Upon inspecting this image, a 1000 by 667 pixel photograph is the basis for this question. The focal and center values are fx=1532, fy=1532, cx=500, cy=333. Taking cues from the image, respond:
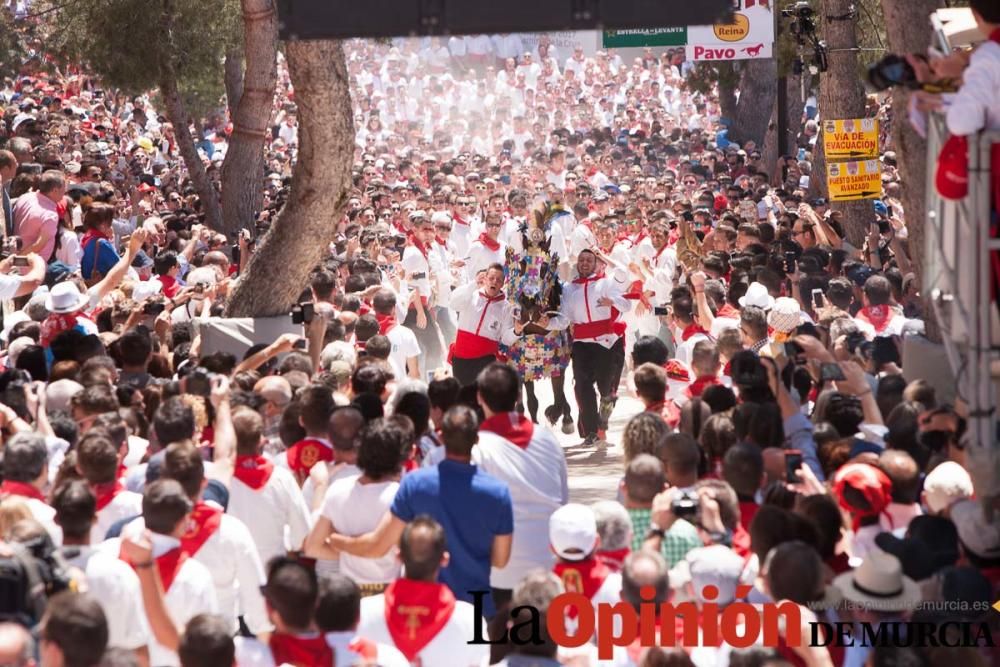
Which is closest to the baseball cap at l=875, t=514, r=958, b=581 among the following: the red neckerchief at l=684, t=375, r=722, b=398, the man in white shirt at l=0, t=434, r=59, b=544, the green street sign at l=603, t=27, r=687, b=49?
the red neckerchief at l=684, t=375, r=722, b=398

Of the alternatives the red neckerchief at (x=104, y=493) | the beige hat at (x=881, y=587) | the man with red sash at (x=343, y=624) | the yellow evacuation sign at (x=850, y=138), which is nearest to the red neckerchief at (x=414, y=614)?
the man with red sash at (x=343, y=624)

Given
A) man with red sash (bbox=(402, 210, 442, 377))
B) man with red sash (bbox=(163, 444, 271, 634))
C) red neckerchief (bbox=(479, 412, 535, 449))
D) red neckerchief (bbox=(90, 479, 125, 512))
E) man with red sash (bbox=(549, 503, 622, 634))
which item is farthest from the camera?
man with red sash (bbox=(402, 210, 442, 377))

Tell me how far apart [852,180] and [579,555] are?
823 centimetres

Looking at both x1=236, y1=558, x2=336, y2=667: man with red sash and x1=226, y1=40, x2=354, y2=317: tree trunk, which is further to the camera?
x1=226, y1=40, x2=354, y2=317: tree trunk

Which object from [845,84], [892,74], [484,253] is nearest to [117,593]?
[892,74]

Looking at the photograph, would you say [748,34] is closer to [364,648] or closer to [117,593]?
[117,593]

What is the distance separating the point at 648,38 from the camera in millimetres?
24516

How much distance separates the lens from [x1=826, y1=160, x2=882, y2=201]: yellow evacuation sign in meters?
13.5

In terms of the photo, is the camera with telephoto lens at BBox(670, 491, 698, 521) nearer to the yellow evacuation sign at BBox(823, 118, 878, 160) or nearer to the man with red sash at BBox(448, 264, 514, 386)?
the man with red sash at BBox(448, 264, 514, 386)

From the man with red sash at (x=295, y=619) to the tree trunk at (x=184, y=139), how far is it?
50.9 ft

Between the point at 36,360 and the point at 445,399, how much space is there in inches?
105

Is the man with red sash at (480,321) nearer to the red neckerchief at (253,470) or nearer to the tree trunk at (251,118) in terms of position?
the tree trunk at (251,118)

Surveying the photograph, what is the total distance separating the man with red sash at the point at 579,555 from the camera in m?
6.08

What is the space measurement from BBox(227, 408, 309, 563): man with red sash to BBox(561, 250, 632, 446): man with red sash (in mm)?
6077
